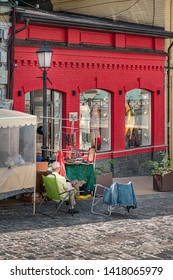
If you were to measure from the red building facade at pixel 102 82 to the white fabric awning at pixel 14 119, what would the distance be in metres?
3.22

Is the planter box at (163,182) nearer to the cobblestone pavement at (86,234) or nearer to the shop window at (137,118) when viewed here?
the cobblestone pavement at (86,234)

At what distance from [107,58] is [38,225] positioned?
8.46m

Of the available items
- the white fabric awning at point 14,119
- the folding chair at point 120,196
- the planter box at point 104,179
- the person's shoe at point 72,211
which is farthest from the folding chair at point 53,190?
the planter box at point 104,179

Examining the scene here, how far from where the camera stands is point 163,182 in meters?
17.2

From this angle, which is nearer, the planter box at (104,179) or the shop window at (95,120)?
the planter box at (104,179)

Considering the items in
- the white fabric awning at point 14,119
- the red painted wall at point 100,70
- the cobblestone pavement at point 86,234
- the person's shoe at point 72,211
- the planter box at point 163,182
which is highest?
the red painted wall at point 100,70

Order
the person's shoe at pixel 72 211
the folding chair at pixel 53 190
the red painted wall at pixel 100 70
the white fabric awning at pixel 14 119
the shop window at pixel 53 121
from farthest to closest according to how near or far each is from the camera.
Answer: the shop window at pixel 53 121, the red painted wall at pixel 100 70, the person's shoe at pixel 72 211, the folding chair at pixel 53 190, the white fabric awning at pixel 14 119

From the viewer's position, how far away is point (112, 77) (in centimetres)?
1962

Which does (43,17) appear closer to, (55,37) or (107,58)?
(55,37)

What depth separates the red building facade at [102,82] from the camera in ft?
55.9

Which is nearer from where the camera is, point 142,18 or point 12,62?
point 12,62

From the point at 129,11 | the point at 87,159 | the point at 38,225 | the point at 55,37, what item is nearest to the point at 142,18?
the point at 129,11

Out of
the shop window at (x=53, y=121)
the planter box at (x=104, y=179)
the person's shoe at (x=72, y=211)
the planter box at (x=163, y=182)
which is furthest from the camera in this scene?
the shop window at (x=53, y=121)

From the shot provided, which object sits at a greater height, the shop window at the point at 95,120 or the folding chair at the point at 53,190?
the shop window at the point at 95,120
